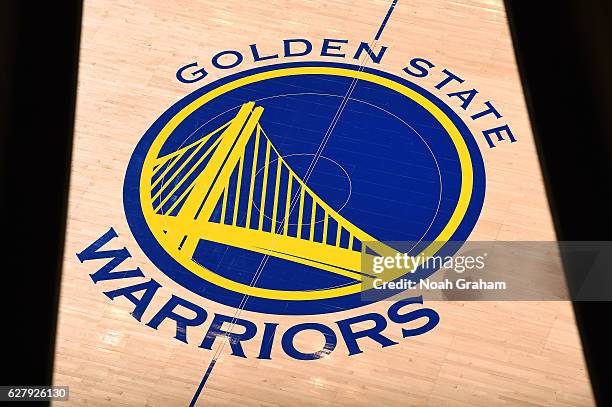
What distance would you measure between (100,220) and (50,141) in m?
1.37

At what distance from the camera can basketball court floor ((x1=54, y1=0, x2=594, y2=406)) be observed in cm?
754

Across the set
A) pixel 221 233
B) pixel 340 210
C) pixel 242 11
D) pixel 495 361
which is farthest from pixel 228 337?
pixel 242 11

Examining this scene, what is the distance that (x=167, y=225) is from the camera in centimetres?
865

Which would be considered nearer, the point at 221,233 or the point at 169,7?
the point at 221,233

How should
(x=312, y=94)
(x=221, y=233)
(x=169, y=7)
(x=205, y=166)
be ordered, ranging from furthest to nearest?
(x=169, y=7) → (x=312, y=94) → (x=205, y=166) → (x=221, y=233)

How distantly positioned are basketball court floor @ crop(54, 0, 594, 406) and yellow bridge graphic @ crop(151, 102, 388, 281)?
0.08 ft

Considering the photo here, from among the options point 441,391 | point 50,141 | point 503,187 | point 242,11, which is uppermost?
point 242,11

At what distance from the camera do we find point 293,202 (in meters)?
8.81

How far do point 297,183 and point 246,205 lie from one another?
2.19 feet

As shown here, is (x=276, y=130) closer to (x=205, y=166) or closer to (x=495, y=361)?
(x=205, y=166)

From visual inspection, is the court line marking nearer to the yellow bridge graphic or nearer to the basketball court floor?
the basketball court floor
